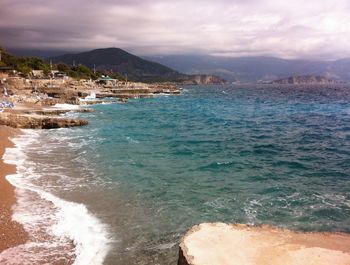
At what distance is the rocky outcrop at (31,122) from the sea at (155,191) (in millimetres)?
4246

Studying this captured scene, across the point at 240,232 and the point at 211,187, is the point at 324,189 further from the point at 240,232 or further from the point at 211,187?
the point at 240,232

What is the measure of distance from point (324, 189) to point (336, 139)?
15.8 metres

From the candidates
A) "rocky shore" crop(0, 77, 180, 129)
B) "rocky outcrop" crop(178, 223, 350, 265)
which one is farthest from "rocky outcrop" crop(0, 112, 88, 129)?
"rocky outcrop" crop(178, 223, 350, 265)

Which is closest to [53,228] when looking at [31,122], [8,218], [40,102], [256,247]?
[8,218]

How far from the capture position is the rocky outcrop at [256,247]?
709 centimetres

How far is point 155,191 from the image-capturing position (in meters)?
15.7

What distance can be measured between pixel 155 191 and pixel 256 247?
331 inches

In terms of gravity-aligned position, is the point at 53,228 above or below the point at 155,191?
above

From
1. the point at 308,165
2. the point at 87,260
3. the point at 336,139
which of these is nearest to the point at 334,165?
the point at 308,165

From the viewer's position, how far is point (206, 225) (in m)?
8.55

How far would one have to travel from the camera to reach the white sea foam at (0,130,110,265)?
9.68 metres

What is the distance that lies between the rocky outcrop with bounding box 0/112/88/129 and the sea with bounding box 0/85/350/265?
13.9 feet

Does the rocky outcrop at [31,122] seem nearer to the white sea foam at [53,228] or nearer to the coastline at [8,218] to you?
the coastline at [8,218]

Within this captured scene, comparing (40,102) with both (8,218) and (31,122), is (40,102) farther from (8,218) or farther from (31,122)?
(8,218)
